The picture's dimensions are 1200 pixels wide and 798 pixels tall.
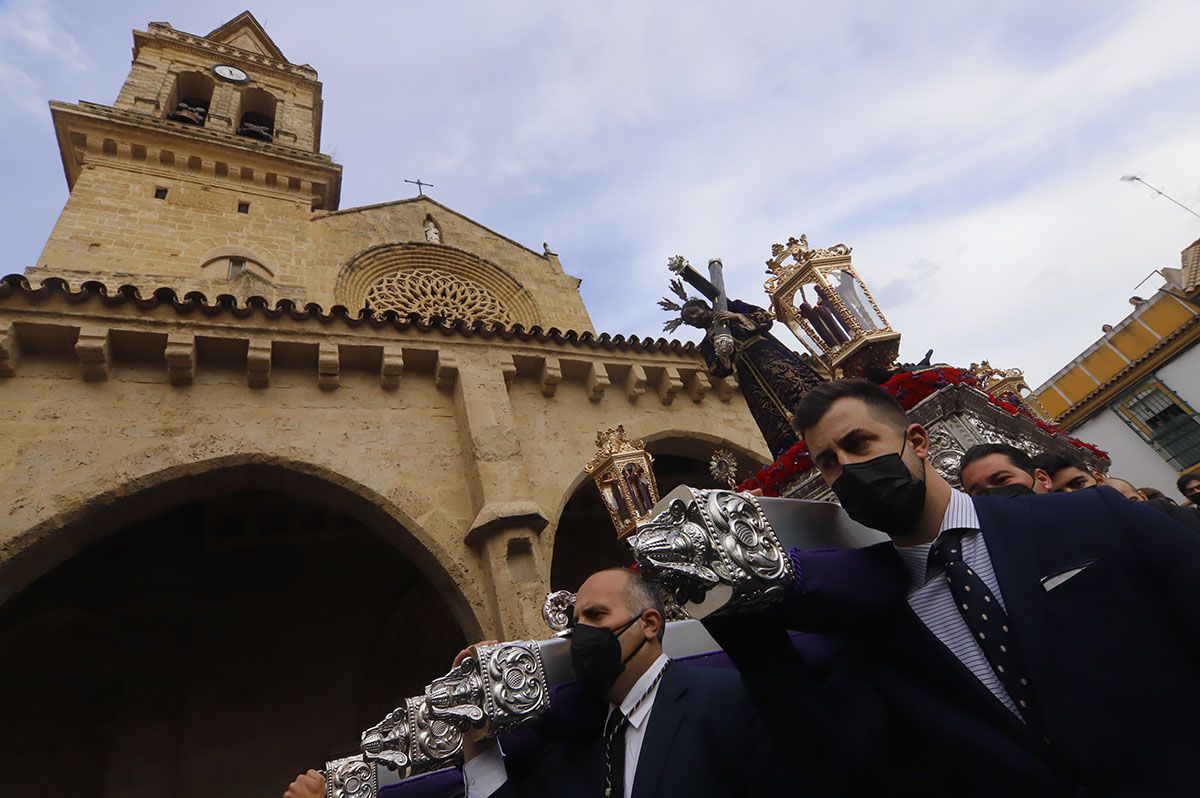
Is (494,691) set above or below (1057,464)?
below

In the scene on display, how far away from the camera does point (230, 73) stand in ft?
47.6

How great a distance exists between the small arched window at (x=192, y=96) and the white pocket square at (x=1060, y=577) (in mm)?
16547

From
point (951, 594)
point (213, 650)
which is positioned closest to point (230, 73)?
point (213, 650)

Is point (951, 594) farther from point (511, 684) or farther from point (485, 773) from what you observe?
point (485, 773)

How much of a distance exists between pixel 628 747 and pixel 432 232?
12679 millimetres

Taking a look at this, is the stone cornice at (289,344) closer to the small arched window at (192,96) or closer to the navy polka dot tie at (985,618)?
the navy polka dot tie at (985,618)

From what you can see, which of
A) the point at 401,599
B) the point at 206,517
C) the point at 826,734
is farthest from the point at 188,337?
the point at 826,734

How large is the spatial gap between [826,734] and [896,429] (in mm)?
773

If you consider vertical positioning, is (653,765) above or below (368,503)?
below

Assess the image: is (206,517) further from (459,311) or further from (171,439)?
(459,311)

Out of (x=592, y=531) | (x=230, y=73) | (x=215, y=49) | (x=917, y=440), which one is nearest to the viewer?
(x=917, y=440)

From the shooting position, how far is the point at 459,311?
1159 centimetres

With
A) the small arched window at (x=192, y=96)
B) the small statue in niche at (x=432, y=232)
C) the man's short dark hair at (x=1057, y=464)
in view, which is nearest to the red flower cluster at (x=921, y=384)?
the man's short dark hair at (x=1057, y=464)

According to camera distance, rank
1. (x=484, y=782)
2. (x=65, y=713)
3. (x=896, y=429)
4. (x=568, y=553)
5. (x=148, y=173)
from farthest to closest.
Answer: (x=148, y=173) → (x=568, y=553) → (x=65, y=713) → (x=484, y=782) → (x=896, y=429)
